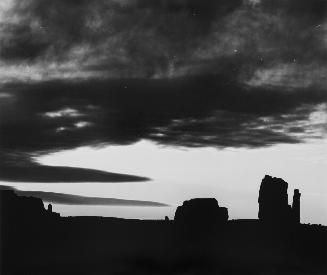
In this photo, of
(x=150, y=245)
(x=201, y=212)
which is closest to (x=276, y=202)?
(x=201, y=212)

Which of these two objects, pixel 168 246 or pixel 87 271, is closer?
pixel 87 271

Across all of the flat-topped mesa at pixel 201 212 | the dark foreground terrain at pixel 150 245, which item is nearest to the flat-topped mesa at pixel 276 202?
the dark foreground terrain at pixel 150 245

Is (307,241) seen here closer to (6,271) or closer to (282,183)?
(282,183)

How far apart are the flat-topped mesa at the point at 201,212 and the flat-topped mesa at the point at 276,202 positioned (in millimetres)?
17366

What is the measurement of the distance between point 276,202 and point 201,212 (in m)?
25.9

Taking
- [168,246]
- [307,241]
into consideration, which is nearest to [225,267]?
[168,246]

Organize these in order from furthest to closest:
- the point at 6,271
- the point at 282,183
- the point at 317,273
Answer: the point at 282,183
the point at 317,273
the point at 6,271

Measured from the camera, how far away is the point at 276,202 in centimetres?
10381

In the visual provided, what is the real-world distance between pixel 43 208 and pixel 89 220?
12184 millimetres

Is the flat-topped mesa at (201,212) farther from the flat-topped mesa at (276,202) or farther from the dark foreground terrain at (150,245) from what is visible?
the flat-topped mesa at (276,202)

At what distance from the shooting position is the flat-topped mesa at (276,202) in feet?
343

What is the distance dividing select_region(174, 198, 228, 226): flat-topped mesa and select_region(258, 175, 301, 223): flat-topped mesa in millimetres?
17366

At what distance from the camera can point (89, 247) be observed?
10362cm

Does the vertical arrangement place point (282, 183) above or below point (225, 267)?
above
